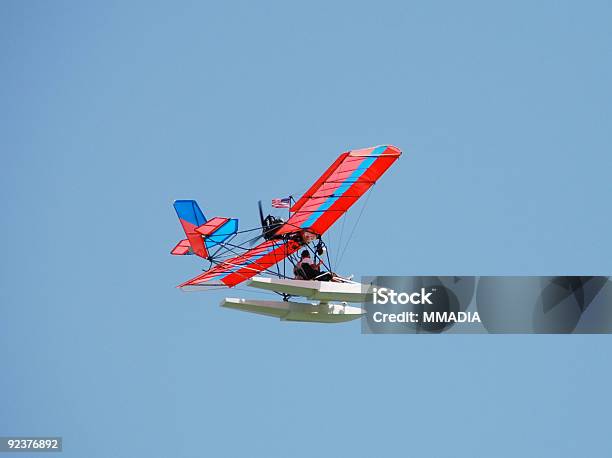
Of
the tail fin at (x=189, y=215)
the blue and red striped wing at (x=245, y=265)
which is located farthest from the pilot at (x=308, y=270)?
the tail fin at (x=189, y=215)

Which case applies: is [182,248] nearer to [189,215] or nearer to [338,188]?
[189,215]

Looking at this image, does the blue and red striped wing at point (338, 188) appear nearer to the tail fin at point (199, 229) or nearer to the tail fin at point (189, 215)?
the tail fin at point (199, 229)

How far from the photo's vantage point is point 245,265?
39562mm

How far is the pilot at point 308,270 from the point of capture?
120 ft

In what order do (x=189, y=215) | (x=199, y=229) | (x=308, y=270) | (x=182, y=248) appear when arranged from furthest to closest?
1. (x=182, y=248)
2. (x=189, y=215)
3. (x=199, y=229)
4. (x=308, y=270)

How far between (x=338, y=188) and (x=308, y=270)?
233 cm

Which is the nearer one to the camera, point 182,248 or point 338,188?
point 338,188

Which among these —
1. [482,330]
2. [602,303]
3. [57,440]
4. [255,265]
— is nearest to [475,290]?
[482,330]

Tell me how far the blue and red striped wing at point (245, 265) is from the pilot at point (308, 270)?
866mm

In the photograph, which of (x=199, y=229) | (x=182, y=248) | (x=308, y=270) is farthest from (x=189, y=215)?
(x=308, y=270)

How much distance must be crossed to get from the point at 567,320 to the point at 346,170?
1091 centimetres

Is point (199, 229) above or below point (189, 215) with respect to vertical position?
below

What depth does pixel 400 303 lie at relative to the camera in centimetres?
4072

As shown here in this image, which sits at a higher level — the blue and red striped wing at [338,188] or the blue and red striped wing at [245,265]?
the blue and red striped wing at [338,188]
